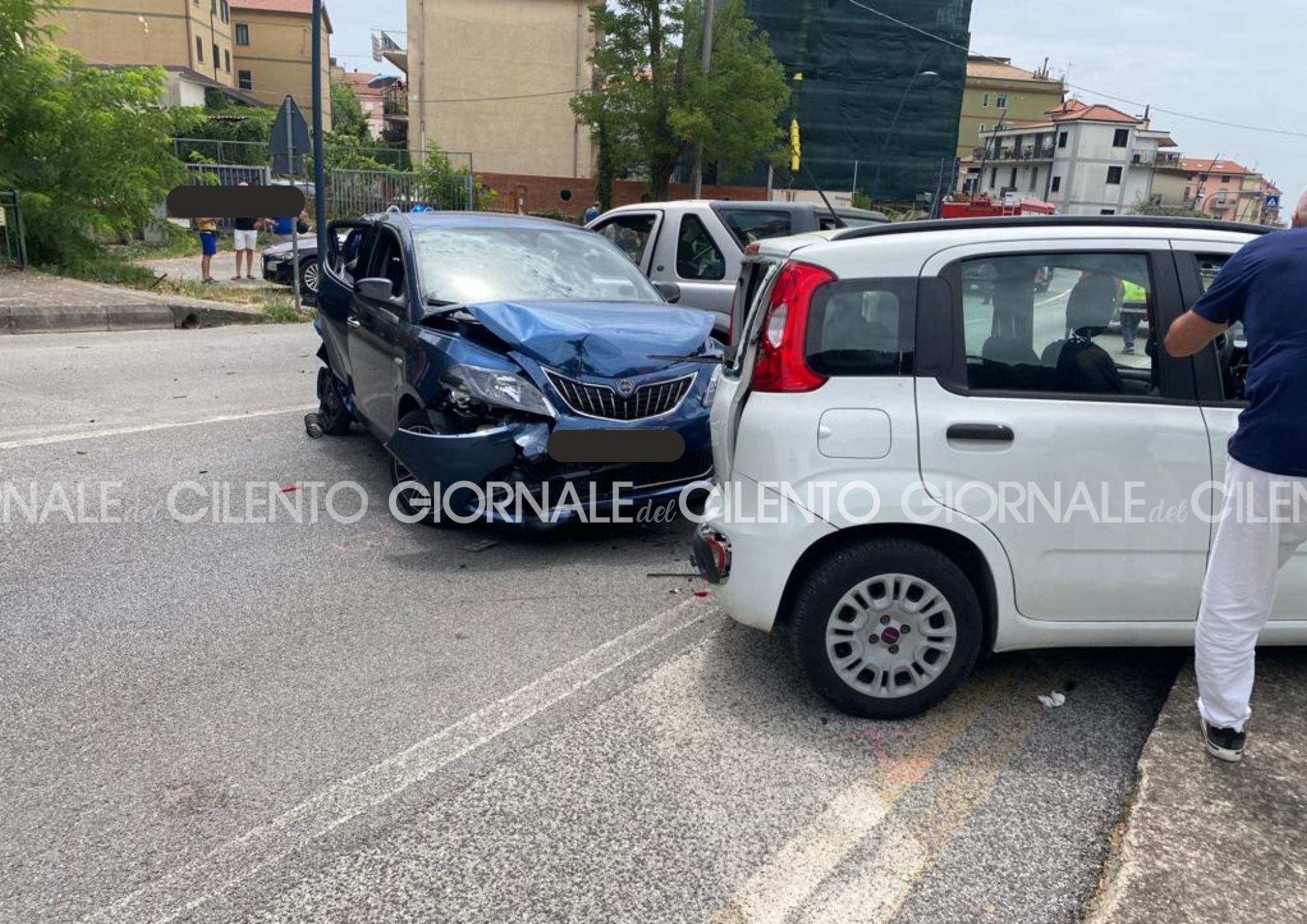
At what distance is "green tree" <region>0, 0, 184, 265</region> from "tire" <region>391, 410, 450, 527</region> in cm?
1291

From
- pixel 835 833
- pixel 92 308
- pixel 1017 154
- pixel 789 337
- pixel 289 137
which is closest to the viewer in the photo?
pixel 835 833

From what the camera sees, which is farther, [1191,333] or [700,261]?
[700,261]

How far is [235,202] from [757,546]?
1512 centimetres

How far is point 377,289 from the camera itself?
6188mm

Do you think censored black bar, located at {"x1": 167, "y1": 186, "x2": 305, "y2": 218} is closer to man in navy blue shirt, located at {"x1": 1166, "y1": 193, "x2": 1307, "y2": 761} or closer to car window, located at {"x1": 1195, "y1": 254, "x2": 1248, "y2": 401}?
car window, located at {"x1": 1195, "y1": 254, "x2": 1248, "y2": 401}

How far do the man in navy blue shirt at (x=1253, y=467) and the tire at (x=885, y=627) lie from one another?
0.77m

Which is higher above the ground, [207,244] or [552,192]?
[552,192]

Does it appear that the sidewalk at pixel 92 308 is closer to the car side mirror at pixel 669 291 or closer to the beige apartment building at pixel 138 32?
→ the car side mirror at pixel 669 291

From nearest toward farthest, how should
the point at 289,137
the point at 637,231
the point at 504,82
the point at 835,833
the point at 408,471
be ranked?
the point at 835,833 < the point at 408,471 < the point at 637,231 < the point at 289,137 < the point at 504,82

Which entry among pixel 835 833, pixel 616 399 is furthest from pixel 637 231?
pixel 835 833

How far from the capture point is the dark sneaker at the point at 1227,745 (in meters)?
3.31

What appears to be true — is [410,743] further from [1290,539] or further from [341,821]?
[1290,539]

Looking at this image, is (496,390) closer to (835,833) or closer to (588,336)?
(588,336)

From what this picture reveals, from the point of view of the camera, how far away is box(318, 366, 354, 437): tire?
794 cm
